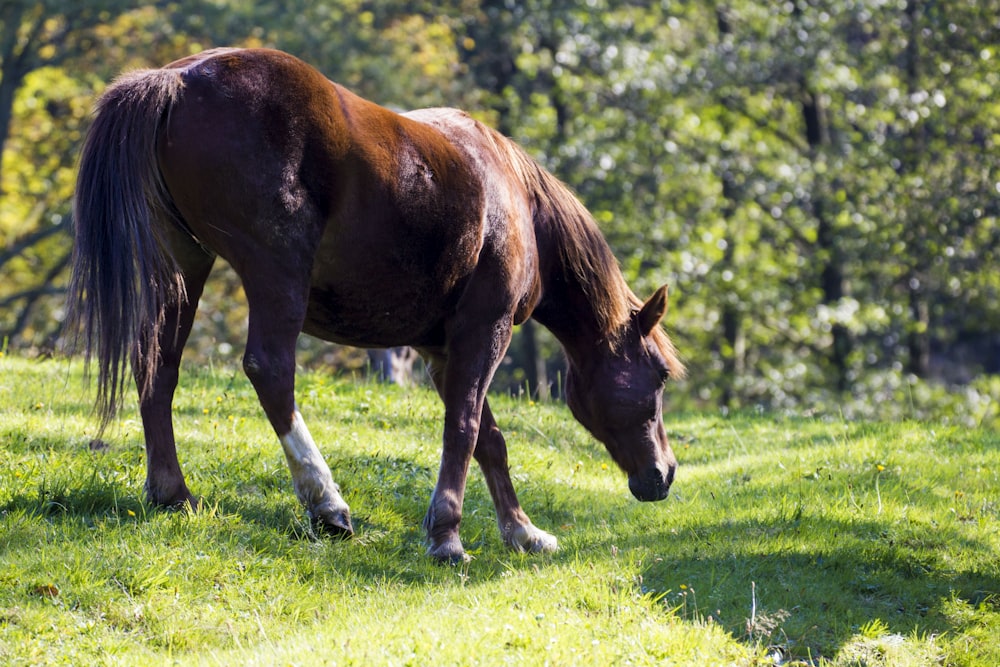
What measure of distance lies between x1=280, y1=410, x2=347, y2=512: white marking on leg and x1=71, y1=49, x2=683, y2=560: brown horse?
11 mm

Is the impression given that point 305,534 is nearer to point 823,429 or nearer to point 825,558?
point 825,558

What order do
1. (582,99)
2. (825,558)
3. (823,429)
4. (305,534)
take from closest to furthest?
(305,534), (825,558), (823,429), (582,99)

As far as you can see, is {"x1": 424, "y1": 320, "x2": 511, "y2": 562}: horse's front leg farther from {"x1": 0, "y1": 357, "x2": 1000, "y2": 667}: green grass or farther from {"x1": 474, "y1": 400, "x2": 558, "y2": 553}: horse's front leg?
{"x1": 474, "y1": 400, "x2": 558, "y2": 553}: horse's front leg

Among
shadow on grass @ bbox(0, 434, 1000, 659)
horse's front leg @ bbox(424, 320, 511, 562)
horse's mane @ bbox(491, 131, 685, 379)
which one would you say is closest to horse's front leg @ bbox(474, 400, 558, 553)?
shadow on grass @ bbox(0, 434, 1000, 659)

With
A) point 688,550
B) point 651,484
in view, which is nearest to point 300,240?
point 688,550

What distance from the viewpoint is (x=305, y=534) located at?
5.27 meters

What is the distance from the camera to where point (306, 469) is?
515 cm

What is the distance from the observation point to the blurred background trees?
16547 millimetres

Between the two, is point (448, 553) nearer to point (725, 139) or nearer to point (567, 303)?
point (567, 303)

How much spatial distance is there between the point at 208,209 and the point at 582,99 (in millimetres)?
14025

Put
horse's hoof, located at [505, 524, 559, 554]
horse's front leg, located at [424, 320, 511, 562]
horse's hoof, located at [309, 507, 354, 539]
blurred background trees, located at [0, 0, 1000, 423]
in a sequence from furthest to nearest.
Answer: blurred background trees, located at [0, 0, 1000, 423], horse's hoof, located at [505, 524, 559, 554], horse's front leg, located at [424, 320, 511, 562], horse's hoof, located at [309, 507, 354, 539]

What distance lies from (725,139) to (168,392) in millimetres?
14316

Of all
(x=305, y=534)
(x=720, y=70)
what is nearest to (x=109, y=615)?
(x=305, y=534)

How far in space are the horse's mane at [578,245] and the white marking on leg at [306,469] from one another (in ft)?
6.26
